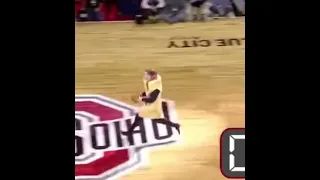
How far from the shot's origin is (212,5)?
3.04 ft

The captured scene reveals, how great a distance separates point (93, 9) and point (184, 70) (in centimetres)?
16

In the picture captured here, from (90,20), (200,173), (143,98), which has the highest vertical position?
(90,20)

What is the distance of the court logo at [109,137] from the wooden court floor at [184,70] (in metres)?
0.01

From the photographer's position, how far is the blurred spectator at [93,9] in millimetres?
922

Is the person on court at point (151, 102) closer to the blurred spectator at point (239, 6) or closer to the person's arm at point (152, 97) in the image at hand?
the person's arm at point (152, 97)

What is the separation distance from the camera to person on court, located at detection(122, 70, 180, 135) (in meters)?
0.92

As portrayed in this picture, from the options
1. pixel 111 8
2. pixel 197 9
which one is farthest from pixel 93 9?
pixel 197 9

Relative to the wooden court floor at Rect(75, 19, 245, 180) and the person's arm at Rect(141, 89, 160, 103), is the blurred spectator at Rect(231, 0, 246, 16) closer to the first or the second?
the wooden court floor at Rect(75, 19, 245, 180)

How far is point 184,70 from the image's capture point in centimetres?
93

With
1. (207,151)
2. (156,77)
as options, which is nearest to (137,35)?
(156,77)

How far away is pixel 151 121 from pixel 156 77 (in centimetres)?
6

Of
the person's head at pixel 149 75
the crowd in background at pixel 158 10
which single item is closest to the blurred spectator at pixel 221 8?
the crowd in background at pixel 158 10

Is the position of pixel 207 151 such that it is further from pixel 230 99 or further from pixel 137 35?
pixel 137 35

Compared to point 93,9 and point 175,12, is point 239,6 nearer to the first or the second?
point 175,12
